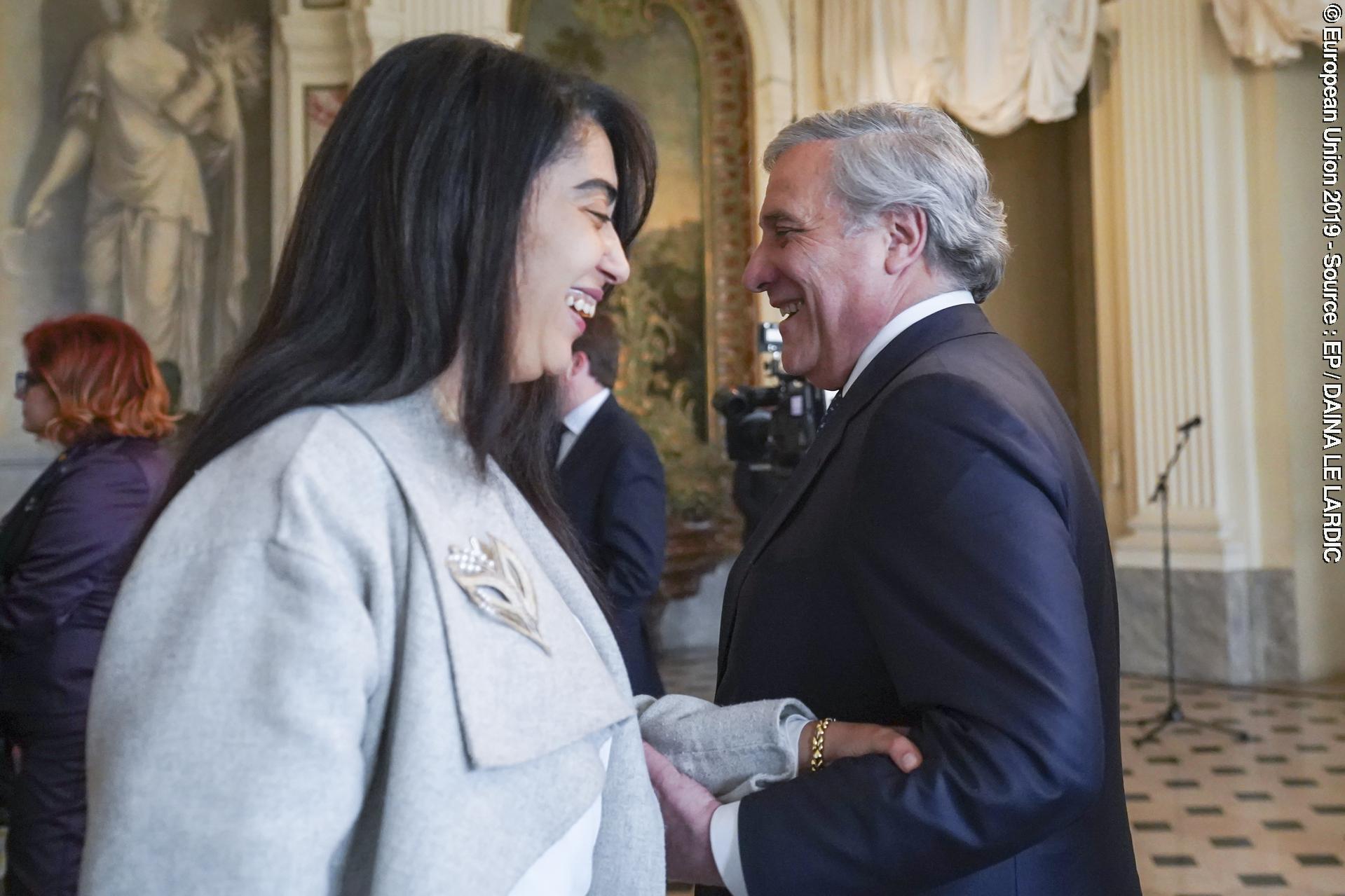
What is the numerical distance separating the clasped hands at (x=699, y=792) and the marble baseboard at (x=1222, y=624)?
6798 mm

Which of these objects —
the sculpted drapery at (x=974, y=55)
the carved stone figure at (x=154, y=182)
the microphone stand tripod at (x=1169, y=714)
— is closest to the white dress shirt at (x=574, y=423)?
the microphone stand tripod at (x=1169, y=714)

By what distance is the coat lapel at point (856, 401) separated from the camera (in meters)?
1.81

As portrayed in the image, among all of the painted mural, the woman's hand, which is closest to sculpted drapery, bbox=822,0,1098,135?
the painted mural

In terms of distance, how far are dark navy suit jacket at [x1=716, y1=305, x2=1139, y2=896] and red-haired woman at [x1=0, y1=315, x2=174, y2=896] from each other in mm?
2253

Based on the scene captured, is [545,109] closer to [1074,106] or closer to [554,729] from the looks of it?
[554,729]

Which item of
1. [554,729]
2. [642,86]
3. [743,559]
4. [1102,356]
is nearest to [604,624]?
[554,729]

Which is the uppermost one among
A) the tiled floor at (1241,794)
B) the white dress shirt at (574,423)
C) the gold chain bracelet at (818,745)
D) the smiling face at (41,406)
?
the smiling face at (41,406)

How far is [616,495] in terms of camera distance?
3785mm

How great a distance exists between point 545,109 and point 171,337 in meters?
7.86

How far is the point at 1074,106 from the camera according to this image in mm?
8789

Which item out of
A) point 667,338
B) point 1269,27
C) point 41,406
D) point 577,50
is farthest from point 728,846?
point 577,50

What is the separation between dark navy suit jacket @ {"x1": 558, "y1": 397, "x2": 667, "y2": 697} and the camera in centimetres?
377

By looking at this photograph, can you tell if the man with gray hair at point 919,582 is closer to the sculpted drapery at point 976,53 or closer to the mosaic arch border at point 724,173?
the sculpted drapery at point 976,53

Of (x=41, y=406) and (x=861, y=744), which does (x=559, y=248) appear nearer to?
(x=861, y=744)
